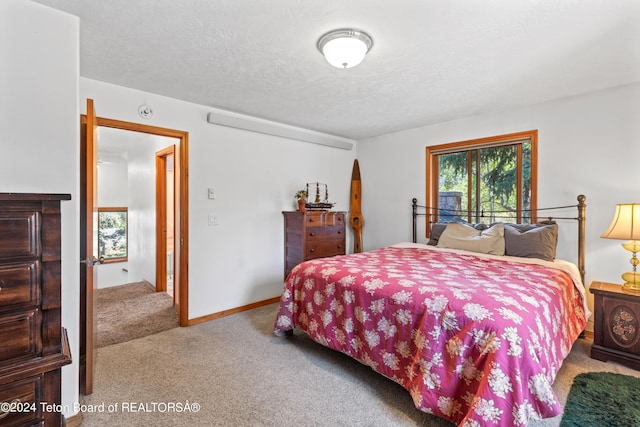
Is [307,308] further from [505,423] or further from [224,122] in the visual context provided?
[224,122]

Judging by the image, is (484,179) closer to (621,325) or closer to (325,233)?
(621,325)

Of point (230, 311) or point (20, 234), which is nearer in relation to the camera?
point (20, 234)

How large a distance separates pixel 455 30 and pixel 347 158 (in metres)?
3.04

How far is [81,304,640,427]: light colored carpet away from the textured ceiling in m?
2.27

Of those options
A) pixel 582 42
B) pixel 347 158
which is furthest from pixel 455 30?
pixel 347 158

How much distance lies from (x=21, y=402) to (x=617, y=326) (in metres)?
3.55

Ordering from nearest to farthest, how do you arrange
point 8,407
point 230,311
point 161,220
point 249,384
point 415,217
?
point 8,407
point 249,384
point 230,311
point 415,217
point 161,220

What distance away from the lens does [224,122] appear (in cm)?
335

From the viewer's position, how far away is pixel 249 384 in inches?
82.0

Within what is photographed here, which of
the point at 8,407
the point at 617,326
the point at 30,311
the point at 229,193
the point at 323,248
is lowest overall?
the point at 617,326

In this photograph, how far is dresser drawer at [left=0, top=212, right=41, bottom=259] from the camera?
100 cm

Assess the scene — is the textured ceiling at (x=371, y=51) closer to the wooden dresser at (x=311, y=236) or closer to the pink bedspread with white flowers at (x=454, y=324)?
the wooden dresser at (x=311, y=236)

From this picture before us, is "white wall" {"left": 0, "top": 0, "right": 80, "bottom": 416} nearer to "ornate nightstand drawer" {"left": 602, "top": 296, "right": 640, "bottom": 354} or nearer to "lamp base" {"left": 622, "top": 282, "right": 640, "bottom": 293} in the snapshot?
"ornate nightstand drawer" {"left": 602, "top": 296, "right": 640, "bottom": 354}

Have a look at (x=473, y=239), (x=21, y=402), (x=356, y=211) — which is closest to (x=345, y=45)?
(x=21, y=402)
